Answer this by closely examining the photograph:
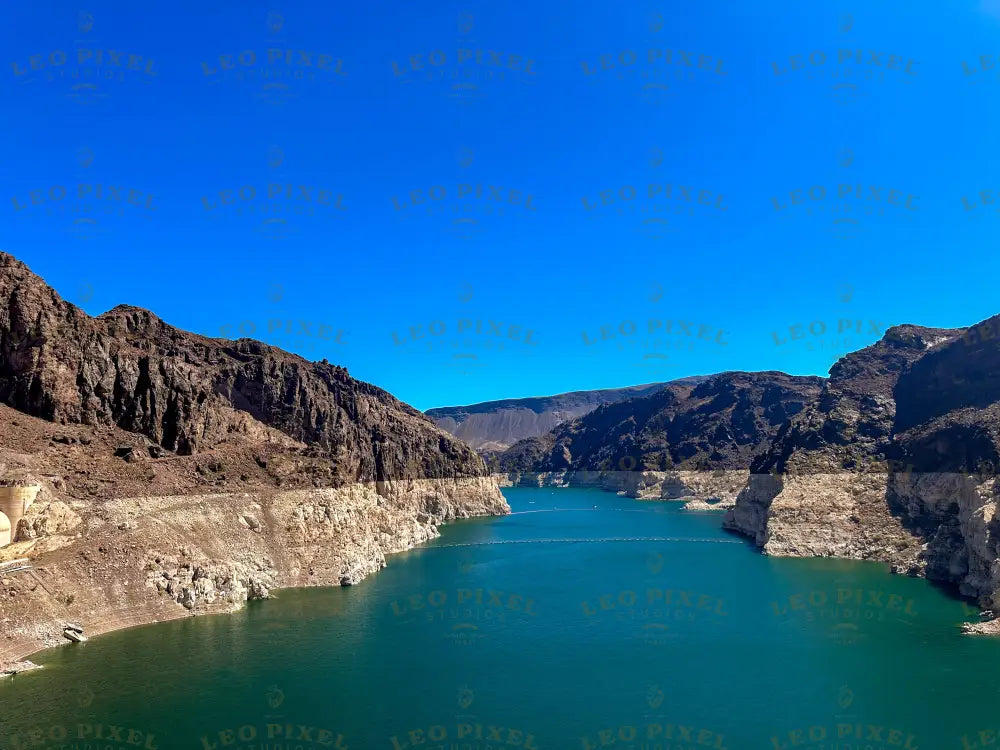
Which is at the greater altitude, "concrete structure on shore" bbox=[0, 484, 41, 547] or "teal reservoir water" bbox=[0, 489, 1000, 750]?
"concrete structure on shore" bbox=[0, 484, 41, 547]

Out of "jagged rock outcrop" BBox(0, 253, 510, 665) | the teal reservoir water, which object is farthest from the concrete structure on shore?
the teal reservoir water

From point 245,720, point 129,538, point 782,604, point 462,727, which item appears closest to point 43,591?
point 129,538

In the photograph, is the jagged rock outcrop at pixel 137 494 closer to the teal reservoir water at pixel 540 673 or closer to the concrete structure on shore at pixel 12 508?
the concrete structure on shore at pixel 12 508

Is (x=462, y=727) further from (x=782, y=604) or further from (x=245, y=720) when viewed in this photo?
(x=782, y=604)

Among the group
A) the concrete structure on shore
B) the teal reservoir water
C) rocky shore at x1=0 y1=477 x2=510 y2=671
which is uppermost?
the concrete structure on shore

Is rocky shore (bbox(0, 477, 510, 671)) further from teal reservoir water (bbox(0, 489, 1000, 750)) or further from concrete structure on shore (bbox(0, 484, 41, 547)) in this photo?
teal reservoir water (bbox(0, 489, 1000, 750))

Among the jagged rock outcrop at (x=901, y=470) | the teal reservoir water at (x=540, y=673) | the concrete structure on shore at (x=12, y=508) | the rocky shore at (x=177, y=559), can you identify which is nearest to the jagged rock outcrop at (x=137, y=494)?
the rocky shore at (x=177, y=559)

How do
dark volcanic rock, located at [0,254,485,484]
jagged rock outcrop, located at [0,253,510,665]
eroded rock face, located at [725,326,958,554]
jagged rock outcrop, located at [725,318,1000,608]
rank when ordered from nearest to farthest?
jagged rock outcrop, located at [0,253,510,665]
jagged rock outcrop, located at [725,318,1000,608]
dark volcanic rock, located at [0,254,485,484]
eroded rock face, located at [725,326,958,554]

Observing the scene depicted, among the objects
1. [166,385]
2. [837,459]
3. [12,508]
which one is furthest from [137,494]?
[837,459]
